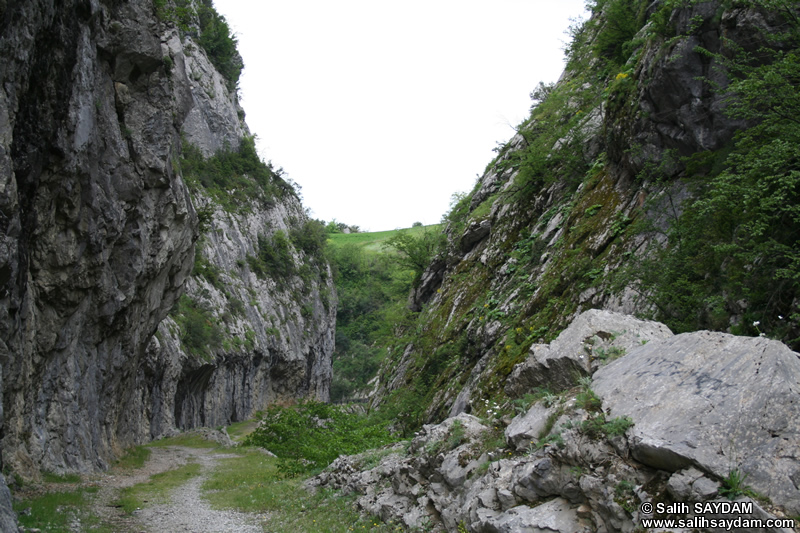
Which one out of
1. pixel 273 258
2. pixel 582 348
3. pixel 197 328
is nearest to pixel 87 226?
pixel 582 348

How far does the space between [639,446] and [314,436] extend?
50.9ft

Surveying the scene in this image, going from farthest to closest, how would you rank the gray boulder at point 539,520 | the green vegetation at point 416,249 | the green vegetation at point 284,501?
the green vegetation at point 416,249 → the green vegetation at point 284,501 → the gray boulder at point 539,520

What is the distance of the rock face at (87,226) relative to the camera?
28.9 feet

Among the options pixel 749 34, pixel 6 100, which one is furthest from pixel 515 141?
pixel 6 100

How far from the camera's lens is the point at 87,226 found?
12.9 m

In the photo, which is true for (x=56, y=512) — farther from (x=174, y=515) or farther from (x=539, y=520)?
(x=539, y=520)

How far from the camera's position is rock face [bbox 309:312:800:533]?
450cm

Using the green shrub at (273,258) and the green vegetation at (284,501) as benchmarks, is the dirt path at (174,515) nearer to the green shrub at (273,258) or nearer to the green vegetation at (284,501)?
the green vegetation at (284,501)

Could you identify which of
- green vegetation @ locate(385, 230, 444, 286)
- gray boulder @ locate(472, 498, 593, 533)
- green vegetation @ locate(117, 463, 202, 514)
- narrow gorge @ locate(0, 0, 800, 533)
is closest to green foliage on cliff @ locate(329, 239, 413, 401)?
green vegetation @ locate(385, 230, 444, 286)

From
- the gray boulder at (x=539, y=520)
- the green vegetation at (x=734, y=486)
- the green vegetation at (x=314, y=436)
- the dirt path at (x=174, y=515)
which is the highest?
the green vegetation at (x=734, y=486)

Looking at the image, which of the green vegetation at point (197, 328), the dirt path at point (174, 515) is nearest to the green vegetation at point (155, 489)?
the dirt path at point (174, 515)

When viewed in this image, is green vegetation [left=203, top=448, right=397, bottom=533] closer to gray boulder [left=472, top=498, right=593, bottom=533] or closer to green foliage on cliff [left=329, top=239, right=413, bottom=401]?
gray boulder [left=472, top=498, right=593, bottom=533]

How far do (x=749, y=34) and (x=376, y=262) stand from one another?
8590 centimetres

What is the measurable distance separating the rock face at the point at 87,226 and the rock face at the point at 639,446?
7.44 meters
